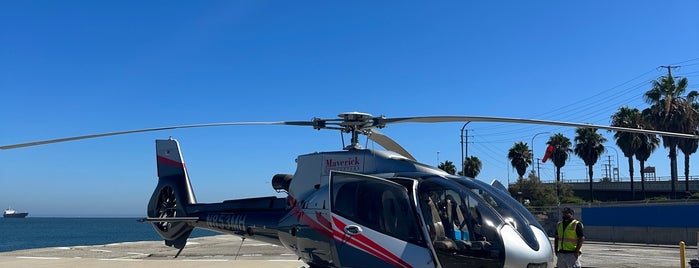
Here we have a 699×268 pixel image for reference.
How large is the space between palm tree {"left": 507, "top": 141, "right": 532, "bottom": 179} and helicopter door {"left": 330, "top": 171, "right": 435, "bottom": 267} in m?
65.6

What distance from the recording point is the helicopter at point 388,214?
7.86 meters

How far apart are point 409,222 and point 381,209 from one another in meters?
0.52

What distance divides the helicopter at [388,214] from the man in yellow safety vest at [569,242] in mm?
2144

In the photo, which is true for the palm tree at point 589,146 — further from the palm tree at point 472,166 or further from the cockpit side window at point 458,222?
the cockpit side window at point 458,222

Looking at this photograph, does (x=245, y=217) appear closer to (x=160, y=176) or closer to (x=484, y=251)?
(x=160, y=176)

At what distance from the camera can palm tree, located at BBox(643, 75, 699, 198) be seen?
166 feet

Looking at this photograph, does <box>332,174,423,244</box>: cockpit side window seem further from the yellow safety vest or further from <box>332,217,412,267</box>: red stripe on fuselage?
the yellow safety vest

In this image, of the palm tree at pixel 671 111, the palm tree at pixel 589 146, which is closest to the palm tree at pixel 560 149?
the palm tree at pixel 589 146

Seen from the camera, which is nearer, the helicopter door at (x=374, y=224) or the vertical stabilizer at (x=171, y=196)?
the helicopter door at (x=374, y=224)

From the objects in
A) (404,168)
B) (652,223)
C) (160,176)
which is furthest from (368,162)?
(652,223)

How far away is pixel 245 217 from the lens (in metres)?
11.3

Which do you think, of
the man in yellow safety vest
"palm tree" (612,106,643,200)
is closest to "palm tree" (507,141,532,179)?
"palm tree" (612,106,643,200)

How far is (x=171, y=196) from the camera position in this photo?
13.5 metres

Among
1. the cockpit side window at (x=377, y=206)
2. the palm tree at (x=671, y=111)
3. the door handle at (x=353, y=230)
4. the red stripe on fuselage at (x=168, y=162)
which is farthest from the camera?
the palm tree at (x=671, y=111)
